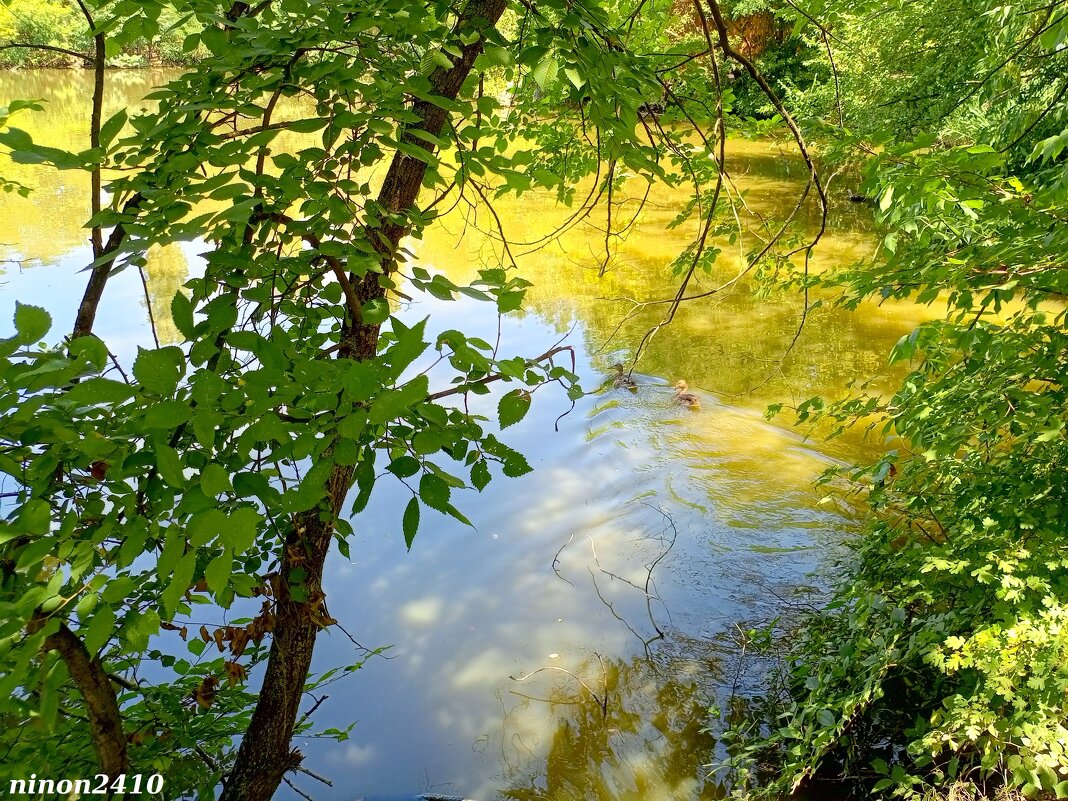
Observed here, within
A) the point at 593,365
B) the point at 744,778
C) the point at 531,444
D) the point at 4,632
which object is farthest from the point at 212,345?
the point at 593,365

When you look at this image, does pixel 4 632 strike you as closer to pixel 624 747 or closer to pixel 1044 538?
pixel 1044 538

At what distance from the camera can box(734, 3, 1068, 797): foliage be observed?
2123 millimetres

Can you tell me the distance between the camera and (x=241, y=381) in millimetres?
1211

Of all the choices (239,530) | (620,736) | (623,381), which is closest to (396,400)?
(239,530)

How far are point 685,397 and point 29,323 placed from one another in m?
5.93

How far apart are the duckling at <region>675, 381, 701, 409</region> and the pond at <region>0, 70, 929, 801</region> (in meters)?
0.09

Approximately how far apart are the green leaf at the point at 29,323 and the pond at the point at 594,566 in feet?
2.53

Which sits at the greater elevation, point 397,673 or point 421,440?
point 397,673

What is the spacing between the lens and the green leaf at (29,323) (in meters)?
1.07

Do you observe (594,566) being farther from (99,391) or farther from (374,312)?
(99,391)

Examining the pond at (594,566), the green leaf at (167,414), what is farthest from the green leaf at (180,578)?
the pond at (594,566)

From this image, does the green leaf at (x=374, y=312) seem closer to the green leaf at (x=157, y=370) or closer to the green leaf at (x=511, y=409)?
the green leaf at (x=511, y=409)

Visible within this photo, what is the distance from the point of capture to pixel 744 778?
9.12 feet

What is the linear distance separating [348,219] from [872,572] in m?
2.68
